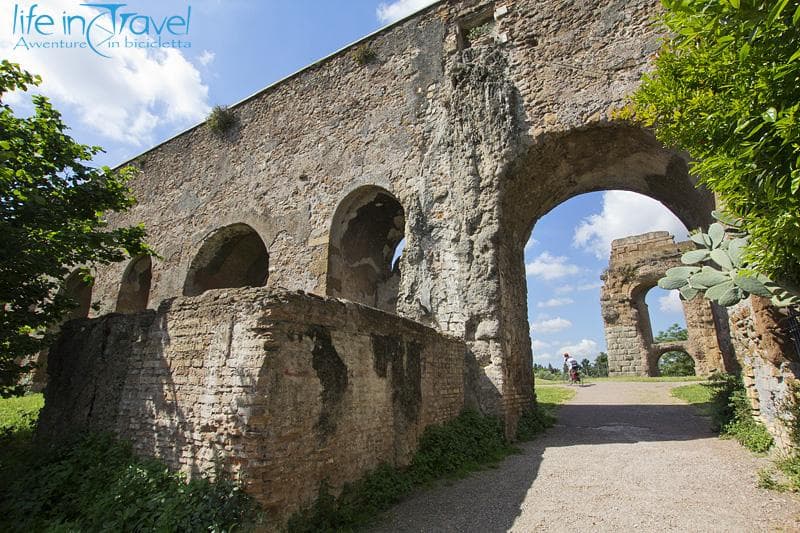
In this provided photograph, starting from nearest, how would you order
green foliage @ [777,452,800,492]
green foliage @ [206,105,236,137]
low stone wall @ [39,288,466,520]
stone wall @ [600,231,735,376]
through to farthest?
low stone wall @ [39,288,466,520]
green foliage @ [777,452,800,492]
green foliage @ [206,105,236,137]
stone wall @ [600,231,735,376]

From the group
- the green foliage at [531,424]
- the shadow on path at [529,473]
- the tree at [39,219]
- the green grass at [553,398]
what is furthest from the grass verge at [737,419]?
the tree at [39,219]

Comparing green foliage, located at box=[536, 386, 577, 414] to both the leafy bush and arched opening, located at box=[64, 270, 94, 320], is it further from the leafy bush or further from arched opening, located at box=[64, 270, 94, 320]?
arched opening, located at box=[64, 270, 94, 320]

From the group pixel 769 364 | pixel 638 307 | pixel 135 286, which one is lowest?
pixel 769 364

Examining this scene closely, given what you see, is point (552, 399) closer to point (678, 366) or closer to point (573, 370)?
point (573, 370)

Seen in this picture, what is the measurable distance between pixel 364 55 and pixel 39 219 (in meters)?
7.64

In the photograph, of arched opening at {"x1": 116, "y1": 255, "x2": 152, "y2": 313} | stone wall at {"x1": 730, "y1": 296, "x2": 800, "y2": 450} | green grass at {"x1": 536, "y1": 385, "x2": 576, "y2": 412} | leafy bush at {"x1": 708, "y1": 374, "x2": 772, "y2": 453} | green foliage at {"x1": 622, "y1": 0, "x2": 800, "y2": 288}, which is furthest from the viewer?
arched opening at {"x1": 116, "y1": 255, "x2": 152, "y2": 313}

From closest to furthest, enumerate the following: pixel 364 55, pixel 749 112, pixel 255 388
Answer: pixel 749 112 < pixel 255 388 < pixel 364 55

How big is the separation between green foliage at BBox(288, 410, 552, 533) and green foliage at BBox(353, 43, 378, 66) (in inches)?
322

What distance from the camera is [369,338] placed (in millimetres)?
4594

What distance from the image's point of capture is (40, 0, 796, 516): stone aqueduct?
3645mm

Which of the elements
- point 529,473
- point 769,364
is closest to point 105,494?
point 529,473

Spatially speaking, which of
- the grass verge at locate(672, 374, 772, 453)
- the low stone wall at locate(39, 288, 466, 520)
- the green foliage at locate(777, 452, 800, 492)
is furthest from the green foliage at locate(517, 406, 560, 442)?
the green foliage at locate(777, 452, 800, 492)

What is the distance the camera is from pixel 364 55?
10.3 meters

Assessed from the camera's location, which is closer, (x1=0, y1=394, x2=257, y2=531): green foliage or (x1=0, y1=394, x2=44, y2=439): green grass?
(x1=0, y1=394, x2=257, y2=531): green foliage
